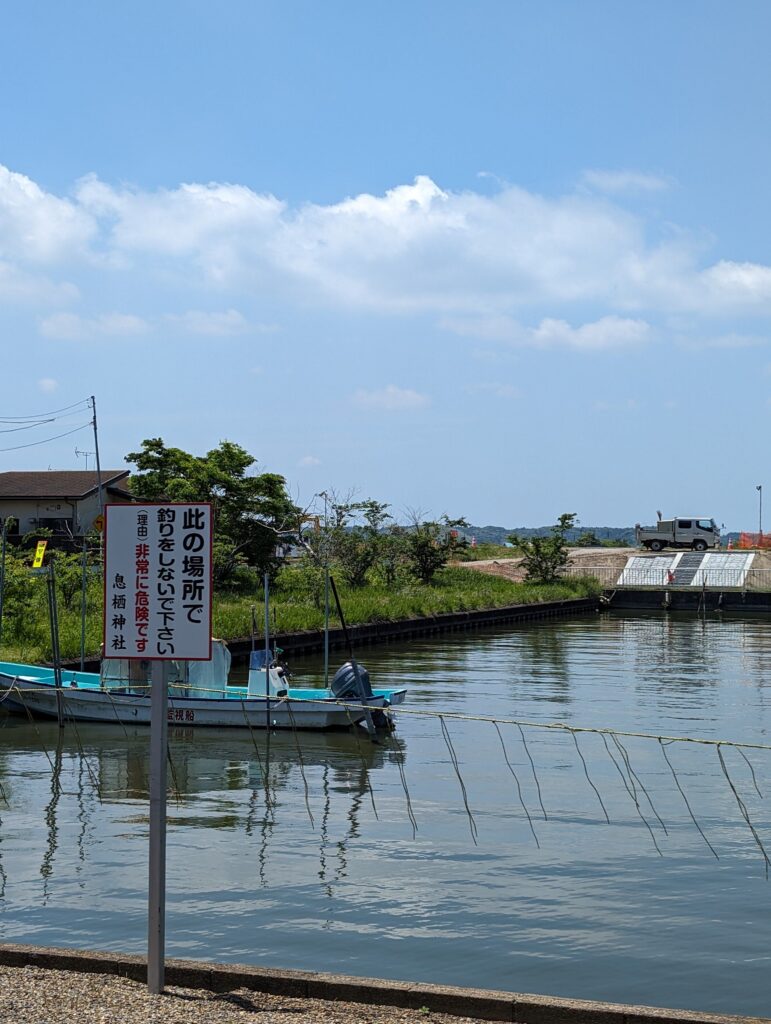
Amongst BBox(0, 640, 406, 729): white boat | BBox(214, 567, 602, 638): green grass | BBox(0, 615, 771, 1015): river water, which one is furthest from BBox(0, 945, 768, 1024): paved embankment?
BBox(214, 567, 602, 638): green grass

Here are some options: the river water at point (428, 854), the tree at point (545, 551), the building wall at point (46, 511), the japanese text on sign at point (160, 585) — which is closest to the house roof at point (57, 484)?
the building wall at point (46, 511)

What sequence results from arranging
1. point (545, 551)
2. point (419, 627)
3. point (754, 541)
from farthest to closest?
point (754, 541) < point (545, 551) < point (419, 627)

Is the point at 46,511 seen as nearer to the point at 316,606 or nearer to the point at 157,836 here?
the point at 316,606

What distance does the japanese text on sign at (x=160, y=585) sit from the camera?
7.62 metres

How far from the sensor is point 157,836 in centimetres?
759

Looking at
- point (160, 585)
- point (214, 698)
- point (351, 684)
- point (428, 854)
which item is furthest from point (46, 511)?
point (160, 585)

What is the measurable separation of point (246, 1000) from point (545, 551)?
5754cm

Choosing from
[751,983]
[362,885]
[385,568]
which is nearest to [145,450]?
[385,568]

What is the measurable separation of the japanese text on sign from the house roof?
49549 millimetres

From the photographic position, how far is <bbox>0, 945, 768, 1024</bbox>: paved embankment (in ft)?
22.5

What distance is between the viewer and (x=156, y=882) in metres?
7.50

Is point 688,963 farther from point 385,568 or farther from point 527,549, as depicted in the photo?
point 527,549

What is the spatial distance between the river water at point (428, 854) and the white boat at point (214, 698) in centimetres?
34

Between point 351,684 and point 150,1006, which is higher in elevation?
point 351,684
